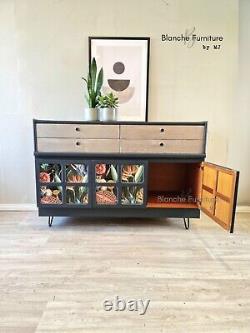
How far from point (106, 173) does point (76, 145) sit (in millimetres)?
346

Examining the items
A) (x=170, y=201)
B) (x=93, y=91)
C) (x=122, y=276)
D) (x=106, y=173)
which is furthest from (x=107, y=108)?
(x=122, y=276)

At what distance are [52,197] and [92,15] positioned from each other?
5.87ft

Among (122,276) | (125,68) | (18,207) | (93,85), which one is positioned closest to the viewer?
(122,276)

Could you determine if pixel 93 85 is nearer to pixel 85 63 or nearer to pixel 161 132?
pixel 85 63

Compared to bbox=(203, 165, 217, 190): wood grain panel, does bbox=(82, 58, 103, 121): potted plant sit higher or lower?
higher

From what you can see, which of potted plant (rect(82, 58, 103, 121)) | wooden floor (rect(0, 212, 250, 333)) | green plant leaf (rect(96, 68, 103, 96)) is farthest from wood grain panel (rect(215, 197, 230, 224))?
green plant leaf (rect(96, 68, 103, 96))

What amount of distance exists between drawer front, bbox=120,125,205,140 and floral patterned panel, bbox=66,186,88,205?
57 centimetres

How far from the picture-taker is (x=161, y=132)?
2148 mm

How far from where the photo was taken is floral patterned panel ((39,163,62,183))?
2.21m

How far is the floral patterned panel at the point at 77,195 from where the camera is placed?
2.23 m

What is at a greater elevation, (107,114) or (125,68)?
(125,68)

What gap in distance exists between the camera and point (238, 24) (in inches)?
100.0

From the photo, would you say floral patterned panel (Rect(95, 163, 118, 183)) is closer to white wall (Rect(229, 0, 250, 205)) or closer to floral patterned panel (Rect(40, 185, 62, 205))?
floral patterned panel (Rect(40, 185, 62, 205))

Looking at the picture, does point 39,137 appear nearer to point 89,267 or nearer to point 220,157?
point 89,267
